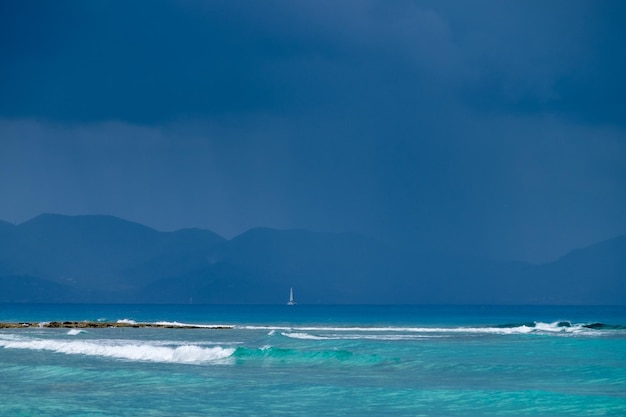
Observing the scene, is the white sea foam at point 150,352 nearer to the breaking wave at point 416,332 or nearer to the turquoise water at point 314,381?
the turquoise water at point 314,381

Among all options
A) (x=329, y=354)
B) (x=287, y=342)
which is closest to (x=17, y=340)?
(x=287, y=342)

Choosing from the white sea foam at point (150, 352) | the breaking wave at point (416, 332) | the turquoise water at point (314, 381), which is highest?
the breaking wave at point (416, 332)

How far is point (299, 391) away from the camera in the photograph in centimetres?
2494

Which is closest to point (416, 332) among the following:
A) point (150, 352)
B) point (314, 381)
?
point (150, 352)

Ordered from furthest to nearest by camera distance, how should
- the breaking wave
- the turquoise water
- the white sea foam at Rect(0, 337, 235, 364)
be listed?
the breaking wave → the white sea foam at Rect(0, 337, 235, 364) → the turquoise water

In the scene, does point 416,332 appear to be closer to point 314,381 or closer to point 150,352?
point 150,352

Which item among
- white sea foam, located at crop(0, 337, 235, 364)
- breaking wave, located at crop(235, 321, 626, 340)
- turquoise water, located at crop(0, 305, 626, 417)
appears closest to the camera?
turquoise water, located at crop(0, 305, 626, 417)

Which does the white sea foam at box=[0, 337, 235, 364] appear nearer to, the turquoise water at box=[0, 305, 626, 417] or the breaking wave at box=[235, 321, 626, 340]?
the turquoise water at box=[0, 305, 626, 417]

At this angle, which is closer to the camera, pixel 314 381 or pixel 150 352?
pixel 314 381

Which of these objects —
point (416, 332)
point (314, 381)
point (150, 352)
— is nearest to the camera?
point (314, 381)

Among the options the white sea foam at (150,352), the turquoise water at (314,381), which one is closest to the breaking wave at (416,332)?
the turquoise water at (314,381)

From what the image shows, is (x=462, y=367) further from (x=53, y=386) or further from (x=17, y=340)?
(x=17, y=340)

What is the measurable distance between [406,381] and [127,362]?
514 inches

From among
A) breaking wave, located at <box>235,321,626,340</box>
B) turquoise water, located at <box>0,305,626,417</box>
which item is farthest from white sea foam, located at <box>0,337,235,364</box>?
breaking wave, located at <box>235,321,626,340</box>
